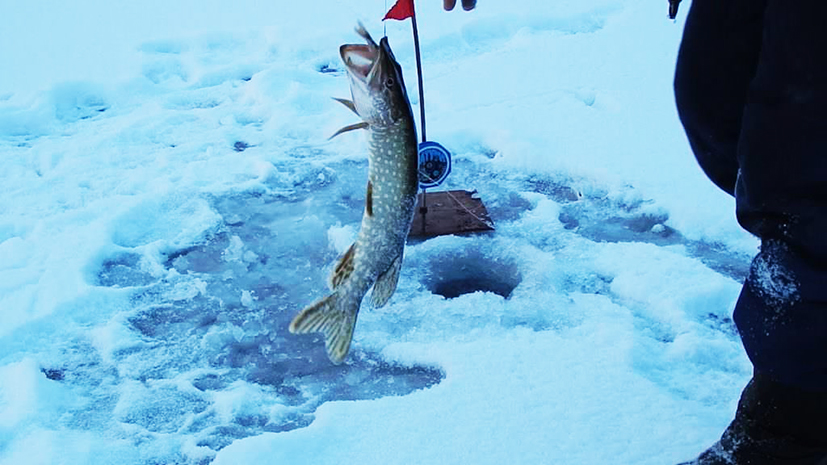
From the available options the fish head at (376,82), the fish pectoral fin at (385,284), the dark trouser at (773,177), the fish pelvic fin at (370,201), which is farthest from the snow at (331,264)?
the fish head at (376,82)

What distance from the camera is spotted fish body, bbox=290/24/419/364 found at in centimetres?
176

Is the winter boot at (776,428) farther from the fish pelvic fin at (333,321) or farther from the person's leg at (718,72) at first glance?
the fish pelvic fin at (333,321)

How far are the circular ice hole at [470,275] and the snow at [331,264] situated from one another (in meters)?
0.01

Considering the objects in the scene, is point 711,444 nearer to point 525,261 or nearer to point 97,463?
point 525,261

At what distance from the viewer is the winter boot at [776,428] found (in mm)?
1926

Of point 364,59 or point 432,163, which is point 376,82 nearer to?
point 364,59

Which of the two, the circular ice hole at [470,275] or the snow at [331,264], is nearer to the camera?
the snow at [331,264]

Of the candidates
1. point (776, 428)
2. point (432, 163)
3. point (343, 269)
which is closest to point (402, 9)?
point (432, 163)

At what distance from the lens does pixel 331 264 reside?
360cm

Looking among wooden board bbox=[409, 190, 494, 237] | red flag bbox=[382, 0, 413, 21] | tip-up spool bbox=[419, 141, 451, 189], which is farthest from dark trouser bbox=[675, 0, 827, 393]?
wooden board bbox=[409, 190, 494, 237]

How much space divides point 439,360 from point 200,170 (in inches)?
82.5

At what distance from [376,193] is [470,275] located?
5.71 ft

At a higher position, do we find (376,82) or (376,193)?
(376,82)

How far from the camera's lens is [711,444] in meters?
2.37
